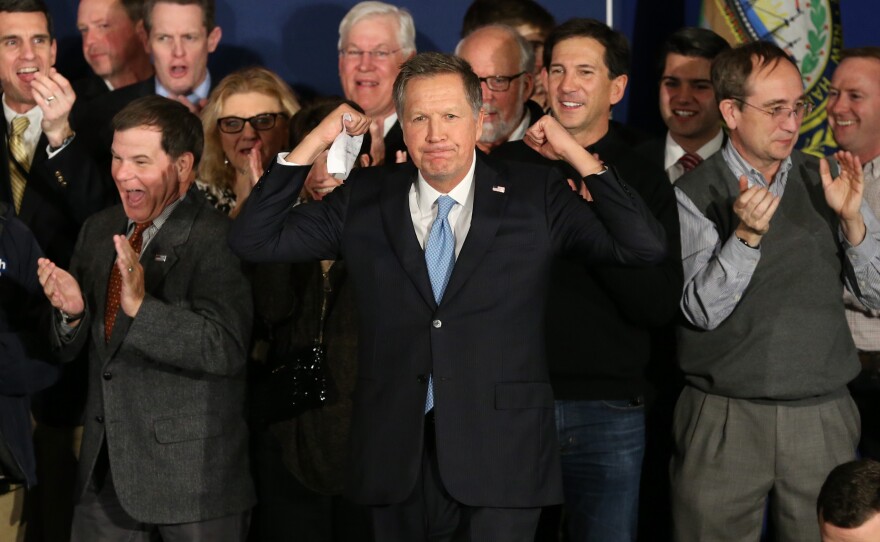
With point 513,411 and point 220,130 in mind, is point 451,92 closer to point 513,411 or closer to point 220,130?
point 513,411

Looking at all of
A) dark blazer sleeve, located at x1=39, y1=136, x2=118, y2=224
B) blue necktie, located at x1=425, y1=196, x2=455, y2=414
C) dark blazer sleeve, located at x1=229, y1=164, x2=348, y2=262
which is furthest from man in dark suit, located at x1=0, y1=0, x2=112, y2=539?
blue necktie, located at x1=425, y1=196, x2=455, y2=414

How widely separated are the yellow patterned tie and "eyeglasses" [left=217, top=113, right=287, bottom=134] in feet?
2.61

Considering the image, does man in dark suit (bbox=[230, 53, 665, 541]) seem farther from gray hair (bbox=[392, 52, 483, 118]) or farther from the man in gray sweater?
the man in gray sweater

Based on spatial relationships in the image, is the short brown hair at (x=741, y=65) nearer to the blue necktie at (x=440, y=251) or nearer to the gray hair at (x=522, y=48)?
the gray hair at (x=522, y=48)

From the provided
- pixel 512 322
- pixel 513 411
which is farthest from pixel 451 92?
pixel 513 411

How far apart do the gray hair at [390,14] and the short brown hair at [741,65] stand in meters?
1.42

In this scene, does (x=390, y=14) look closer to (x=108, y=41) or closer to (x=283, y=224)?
(x=108, y=41)

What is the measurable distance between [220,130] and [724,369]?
6.66ft

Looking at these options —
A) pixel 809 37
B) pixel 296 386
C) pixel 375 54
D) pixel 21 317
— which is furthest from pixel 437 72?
pixel 809 37

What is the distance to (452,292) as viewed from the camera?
10.9 ft

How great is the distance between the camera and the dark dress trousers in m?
3.29

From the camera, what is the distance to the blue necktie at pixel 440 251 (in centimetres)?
337

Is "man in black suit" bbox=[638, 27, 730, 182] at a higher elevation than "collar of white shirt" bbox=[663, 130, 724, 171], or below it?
higher

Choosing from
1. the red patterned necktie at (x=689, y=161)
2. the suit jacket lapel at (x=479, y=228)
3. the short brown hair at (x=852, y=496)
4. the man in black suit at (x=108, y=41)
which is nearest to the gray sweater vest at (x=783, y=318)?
the short brown hair at (x=852, y=496)
